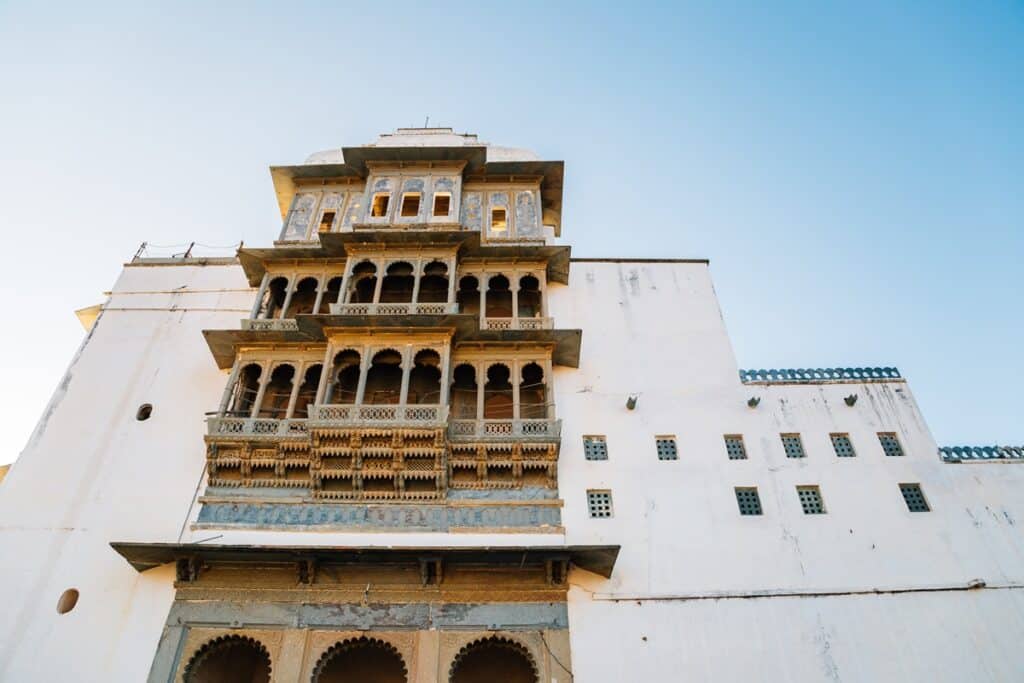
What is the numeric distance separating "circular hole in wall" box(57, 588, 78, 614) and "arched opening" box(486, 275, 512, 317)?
1212cm

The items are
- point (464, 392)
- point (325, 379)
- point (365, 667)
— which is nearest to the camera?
point (365, 667)

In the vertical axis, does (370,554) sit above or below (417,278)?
below

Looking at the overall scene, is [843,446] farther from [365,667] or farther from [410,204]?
[410,204]

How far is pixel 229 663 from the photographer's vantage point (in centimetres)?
1523

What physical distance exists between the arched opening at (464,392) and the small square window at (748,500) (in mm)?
6884

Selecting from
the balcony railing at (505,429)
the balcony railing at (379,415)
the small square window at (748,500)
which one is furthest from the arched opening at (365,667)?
the small square window at (748,500)

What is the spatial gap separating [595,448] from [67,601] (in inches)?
491

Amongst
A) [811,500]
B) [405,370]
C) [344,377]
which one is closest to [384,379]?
[344,377]

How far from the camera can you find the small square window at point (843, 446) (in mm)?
16672

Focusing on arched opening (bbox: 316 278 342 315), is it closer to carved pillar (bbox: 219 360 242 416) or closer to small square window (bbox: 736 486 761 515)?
carved pillar (bbox: 219 360 242 416)

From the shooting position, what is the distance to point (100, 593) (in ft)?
48.1

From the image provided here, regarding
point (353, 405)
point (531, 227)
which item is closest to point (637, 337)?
point (531, 227)

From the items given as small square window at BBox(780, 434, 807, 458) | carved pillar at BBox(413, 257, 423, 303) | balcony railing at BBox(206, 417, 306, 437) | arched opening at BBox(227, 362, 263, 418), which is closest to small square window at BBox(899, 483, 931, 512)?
small square window at BBox(780, 434, 807, 458)

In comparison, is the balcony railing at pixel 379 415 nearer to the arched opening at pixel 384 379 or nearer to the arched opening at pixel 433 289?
the arched opening at pixel 384 379
